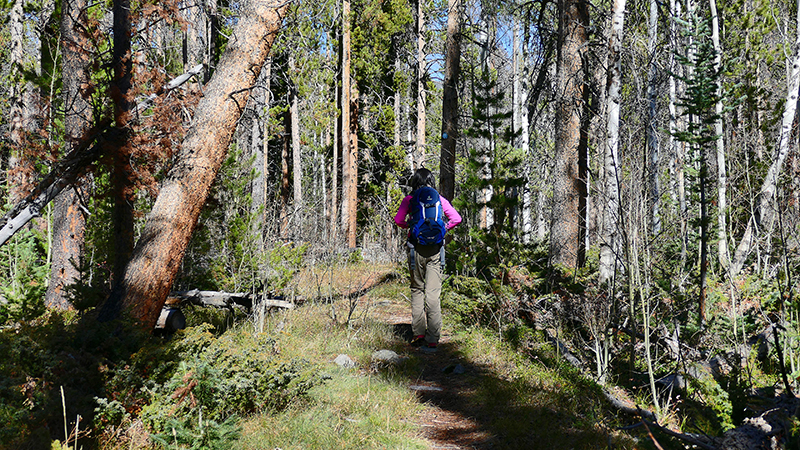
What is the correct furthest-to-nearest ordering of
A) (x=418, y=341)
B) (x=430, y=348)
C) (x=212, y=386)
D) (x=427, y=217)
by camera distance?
(x=418, y=341) → (x=430, y=348) → (x=427, y=217) → (x=212, y=386)

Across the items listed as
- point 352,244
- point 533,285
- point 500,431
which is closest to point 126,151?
point 500,431

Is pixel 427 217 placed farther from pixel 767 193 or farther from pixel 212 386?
pixel 767 193

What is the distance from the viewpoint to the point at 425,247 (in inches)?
232

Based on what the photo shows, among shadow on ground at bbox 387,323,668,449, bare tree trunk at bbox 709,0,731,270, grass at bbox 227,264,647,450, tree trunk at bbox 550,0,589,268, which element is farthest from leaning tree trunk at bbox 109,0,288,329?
bare tree trunk at bbox 709,0,731,270

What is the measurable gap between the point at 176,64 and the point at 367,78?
8862 millimetres

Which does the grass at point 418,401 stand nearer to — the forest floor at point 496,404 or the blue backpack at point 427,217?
the forest floor at point 496,404

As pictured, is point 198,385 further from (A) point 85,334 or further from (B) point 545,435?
(B) point 545,435

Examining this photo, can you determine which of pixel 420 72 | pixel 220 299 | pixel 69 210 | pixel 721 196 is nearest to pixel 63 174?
pixel 220 299

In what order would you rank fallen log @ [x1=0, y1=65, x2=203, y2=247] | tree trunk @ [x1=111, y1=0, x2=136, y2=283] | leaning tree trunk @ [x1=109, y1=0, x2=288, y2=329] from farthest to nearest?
tree trunk @ [x1=111, y1=0, x2=136, y2=283], leaning tree trunk @ [x1=109, y1=0, x2=288, y2=329], fallen log @ [x1=0, y1=65, x2=203, y2=247]

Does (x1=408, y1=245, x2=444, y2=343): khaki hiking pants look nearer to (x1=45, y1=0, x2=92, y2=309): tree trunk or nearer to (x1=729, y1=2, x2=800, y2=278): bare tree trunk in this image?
(x1=729, y1=2, x2=800, y2=278): bare tree trunk

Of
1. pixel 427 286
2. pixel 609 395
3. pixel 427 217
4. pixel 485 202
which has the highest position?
pixel 485 202

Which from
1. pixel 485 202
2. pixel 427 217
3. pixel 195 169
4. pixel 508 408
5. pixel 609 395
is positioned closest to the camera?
pixel 508 408

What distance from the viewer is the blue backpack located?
5781mm

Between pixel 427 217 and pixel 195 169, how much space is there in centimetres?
257
